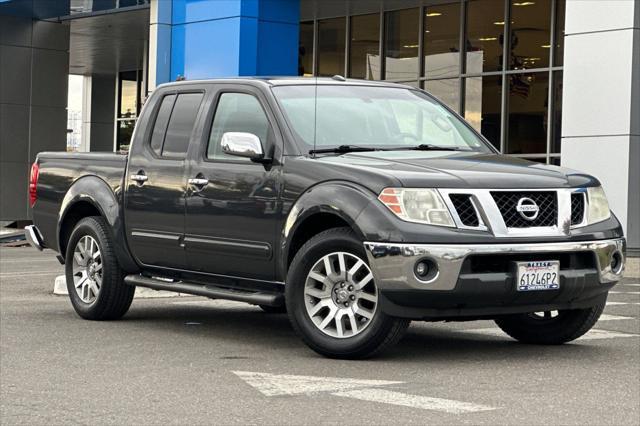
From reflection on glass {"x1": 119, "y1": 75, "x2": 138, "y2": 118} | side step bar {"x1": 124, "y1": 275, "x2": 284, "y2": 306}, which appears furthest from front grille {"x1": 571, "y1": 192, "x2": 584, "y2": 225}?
reflection on glass {"x1": 119, "y1": 75, "x2": 138, "y2": 118}

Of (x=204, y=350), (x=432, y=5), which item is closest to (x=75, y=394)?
(x=204, y=350)

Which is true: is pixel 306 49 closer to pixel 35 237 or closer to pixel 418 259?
pixel 35 237

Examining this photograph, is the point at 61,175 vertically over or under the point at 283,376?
over

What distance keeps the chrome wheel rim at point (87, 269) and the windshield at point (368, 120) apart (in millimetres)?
2230

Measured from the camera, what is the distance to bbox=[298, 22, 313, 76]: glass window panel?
30.6m

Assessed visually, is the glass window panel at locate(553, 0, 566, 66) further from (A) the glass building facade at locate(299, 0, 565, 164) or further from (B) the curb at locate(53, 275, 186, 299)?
(B) the curb at locate(53, 275, 186, 299)

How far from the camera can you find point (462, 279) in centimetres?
767

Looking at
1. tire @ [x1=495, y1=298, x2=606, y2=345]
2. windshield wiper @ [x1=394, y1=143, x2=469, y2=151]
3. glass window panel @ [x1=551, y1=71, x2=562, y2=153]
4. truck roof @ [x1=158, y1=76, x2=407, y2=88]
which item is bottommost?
tire @ [x1=495, y1=298, x2=606, y2=345]

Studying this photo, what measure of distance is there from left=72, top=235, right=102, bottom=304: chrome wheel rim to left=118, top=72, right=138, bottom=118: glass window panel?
111ft

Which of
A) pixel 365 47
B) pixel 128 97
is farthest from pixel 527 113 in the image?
pixel 128 97

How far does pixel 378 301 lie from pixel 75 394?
1.91m

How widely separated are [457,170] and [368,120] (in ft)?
4.02

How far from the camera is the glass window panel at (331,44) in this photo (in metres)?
29.8

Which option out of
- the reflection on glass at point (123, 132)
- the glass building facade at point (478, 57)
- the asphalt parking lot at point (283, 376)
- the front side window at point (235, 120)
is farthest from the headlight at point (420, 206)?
the reflection on glass at point (123, 132)
